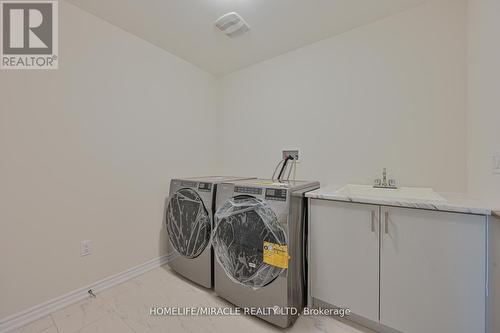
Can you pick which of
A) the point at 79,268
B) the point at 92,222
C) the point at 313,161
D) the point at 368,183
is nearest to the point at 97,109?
the point at 92,222

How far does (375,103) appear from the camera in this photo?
1662mm

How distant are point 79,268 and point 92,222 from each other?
34cm

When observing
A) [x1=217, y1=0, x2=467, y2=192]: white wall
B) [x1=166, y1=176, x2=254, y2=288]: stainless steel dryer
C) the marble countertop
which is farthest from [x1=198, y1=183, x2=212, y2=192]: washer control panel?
the marble countertop

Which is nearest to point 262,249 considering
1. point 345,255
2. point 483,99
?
point 345,255

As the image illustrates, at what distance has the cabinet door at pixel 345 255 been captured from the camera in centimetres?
121

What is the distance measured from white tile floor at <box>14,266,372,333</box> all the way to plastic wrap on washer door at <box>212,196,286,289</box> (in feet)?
0.87

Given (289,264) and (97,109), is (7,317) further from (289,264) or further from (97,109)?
(289,264)

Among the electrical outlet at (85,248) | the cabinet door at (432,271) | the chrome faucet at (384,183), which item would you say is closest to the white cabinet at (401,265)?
the cabinet door at (432,271)

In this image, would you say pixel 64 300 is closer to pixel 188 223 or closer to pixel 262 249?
pixel 188 223

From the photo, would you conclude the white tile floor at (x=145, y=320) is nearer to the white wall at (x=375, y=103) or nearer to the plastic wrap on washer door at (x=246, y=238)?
the plastic wrap on washer door at (x=246, y=238)

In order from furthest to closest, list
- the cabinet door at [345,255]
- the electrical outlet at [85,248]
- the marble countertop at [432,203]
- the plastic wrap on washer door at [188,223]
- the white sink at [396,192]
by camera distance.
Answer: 1. the plastic wrap on washer door at [188,223]
2. the electrical outlet at [85,248]
3. the white sink at [396,192]
4. the cabinet door at [345,255]
5. the marble countertop at [432,203]

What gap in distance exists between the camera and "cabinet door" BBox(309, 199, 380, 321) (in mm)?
1214

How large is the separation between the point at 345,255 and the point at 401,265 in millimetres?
288

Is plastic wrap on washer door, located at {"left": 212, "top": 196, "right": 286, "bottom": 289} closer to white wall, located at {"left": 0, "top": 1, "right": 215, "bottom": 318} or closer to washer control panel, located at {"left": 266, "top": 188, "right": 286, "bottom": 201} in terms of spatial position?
washer control panel, located at {"left": 266, "top": 188, "right": 286, "bottom": 201}
